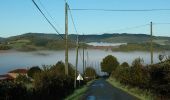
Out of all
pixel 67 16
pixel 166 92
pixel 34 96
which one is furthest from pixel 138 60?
pixel 34 96

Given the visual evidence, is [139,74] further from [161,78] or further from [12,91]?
[12,91]

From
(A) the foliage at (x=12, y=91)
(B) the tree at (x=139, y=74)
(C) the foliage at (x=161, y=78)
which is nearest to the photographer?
(A) the foliage at (x=12, y=91)

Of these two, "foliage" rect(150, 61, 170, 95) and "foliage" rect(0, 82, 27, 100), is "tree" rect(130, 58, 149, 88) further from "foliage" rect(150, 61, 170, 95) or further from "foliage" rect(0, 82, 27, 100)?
"foliage" rect(0, 82, 27, 100)

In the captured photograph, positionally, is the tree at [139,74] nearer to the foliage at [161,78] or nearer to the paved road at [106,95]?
the paved road at [106,95]

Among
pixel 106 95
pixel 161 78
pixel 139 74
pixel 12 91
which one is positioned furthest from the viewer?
pixel 139 74

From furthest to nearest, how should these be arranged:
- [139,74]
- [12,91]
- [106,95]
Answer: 1. [139,74]
2. [106,95]
3. [12,91]

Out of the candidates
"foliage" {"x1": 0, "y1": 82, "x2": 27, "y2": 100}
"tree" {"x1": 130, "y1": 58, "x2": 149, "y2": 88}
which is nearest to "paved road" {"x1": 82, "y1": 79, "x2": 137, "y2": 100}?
"tree" {"x1": 130, "y1": 58, "x2": 149, "y2": 88}

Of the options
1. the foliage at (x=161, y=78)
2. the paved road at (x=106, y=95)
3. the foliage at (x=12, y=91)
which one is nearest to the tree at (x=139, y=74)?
the paved road at (x=106, y=95)

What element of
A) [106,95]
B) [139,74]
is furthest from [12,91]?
[139,74]

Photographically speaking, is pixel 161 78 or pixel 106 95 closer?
pixel 161 78

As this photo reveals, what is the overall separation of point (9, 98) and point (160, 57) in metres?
21.9

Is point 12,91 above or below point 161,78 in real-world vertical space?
above

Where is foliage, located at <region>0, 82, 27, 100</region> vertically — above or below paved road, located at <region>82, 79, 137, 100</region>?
above

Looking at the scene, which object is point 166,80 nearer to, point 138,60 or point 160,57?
point 160,57
